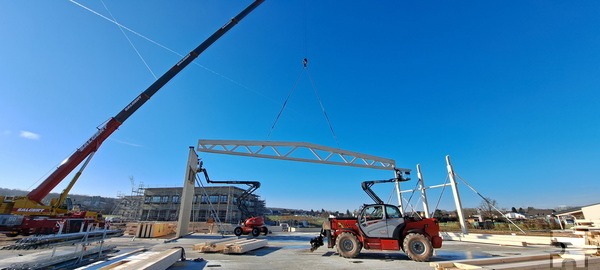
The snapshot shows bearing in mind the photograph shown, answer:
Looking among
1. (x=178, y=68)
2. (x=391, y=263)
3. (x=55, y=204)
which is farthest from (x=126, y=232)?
(x=391, y=263)

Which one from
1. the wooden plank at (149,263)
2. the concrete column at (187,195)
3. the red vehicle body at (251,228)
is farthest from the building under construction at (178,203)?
the wooden plank at (149,263)

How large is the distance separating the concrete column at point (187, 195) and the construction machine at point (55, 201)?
188 inches

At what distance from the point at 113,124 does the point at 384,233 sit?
17.0m

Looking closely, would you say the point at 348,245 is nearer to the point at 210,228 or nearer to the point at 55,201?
the point at 210,228

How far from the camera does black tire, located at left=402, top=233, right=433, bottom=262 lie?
27.0ft

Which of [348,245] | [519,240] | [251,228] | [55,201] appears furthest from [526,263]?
[55,201]

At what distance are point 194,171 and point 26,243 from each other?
12.5 metres

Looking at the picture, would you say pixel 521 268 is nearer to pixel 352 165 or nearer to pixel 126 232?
pixel 352 165

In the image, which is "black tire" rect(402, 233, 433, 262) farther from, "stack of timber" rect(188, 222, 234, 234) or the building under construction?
the building under construction

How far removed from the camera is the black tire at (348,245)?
8.93 meters

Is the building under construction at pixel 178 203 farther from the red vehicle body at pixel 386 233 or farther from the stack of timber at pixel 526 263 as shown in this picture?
the stack of timber at pixel 526 263

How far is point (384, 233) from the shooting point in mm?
9086

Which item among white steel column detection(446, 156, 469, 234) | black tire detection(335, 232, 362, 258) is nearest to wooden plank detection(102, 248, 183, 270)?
black tire detection(335, 232, 362, 258)

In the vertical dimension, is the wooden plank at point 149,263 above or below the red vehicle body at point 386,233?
below
